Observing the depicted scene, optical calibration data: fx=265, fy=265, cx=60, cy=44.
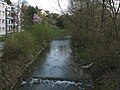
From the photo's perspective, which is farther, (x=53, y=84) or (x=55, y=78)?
(x=55, y=78)

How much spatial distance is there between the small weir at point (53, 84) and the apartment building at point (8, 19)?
36903 millimetres

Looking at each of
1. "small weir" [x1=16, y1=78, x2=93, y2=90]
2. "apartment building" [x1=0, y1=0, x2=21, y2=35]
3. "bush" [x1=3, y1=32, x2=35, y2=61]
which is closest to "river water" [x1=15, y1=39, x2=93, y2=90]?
"small weir" [x1=16, y1=78, x2=93, y2=90]

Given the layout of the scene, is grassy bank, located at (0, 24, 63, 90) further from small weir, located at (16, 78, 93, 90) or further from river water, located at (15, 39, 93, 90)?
small weir, located at (16, 78, 93, 90)

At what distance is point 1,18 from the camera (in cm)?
5947

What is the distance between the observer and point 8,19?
6900cm

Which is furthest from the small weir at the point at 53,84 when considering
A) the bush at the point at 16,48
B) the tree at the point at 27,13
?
the tree at the point at 27,13

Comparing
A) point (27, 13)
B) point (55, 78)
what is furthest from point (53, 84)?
point (27, 13)

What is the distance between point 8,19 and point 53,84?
54.3m

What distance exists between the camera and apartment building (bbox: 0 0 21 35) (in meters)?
60.3

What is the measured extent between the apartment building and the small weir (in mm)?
36903

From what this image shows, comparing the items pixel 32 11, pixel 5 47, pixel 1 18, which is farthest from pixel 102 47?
pixel 32 11

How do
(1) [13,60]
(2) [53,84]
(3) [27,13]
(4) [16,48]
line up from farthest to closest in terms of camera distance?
1. (3) [27,13]
2. (4) [16,48]
3. (1) [13,60]
4. (2) [53,84]

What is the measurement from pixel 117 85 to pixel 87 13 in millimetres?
10941

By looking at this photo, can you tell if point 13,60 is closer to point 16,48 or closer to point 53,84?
point 16,48
